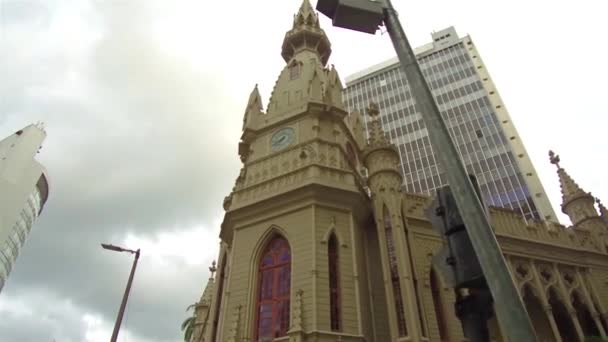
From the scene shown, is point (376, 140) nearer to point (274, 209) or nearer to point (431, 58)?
point (274, 209)

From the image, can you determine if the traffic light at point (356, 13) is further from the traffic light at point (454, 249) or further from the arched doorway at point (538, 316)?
the arched doorway at point (538, 316)

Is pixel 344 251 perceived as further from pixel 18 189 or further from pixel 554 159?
pixel 18 189

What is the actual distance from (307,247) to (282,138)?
8.12 metres

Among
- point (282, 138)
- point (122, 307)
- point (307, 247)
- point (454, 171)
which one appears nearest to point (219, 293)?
point (307, 247)

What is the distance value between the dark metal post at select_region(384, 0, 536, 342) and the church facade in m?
12.2

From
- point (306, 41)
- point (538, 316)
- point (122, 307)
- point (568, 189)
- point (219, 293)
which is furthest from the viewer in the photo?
point (306, 41)

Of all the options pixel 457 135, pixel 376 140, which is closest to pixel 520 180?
pixel 457 135

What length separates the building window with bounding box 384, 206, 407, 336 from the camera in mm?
15469

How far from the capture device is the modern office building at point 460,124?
54.7m

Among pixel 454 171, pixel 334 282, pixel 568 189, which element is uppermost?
pixel 568 189

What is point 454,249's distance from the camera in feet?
11.2

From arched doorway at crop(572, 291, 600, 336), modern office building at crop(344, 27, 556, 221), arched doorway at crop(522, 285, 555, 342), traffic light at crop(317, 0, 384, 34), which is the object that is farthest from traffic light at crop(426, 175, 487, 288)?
modern office building at crop(344, 27, 556, 221)

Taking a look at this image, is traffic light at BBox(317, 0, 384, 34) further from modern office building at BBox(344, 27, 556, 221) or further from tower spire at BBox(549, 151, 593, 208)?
modern office building at BBox(344, 27, 556, 221)

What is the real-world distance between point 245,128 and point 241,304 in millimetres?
11337
